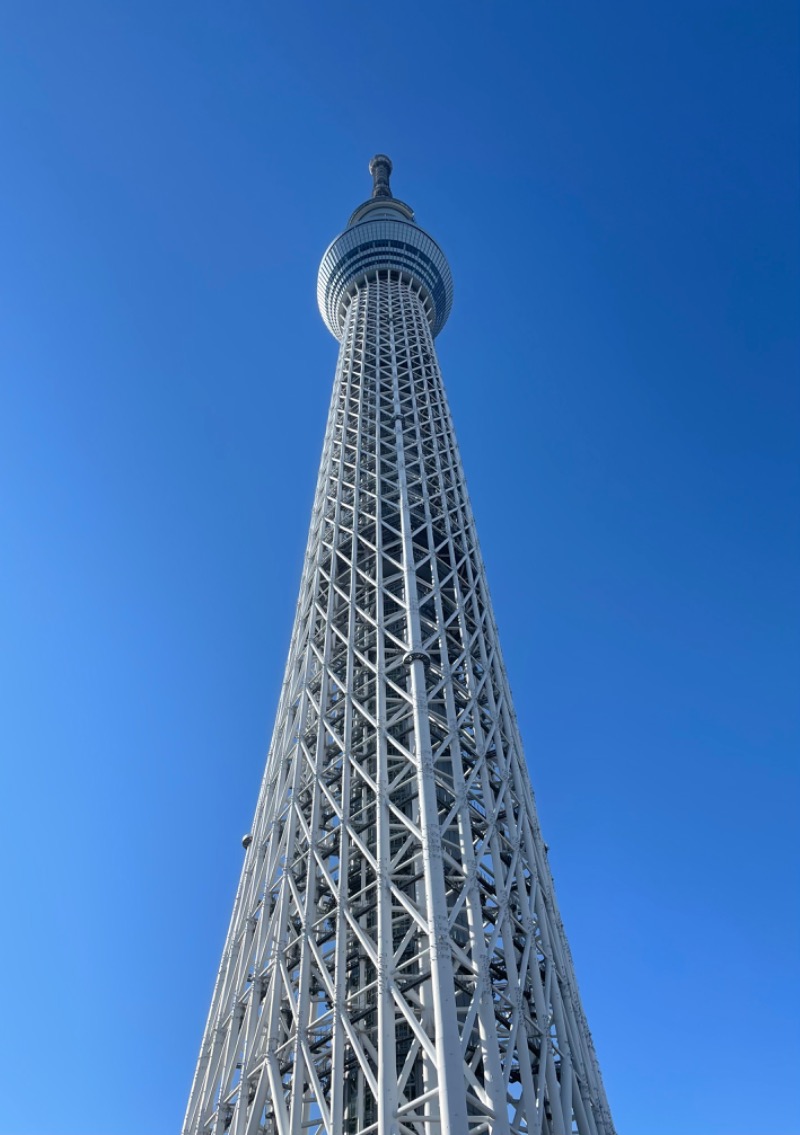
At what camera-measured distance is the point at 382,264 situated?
54.6 meters

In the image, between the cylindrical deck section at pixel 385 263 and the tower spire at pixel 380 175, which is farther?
the tower spire at pixel 380 175

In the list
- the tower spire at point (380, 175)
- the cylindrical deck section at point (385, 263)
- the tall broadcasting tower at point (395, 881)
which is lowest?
the tall broadcasting tower at point (395, 881)

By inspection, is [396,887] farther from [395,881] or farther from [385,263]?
[385,263]

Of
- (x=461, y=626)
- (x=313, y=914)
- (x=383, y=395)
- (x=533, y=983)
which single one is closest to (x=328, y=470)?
(x=383, y=395)

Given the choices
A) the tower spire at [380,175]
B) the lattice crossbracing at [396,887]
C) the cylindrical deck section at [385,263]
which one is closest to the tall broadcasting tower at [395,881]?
the lattice crossbracing at [396,887]

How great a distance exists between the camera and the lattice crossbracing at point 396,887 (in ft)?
59.2

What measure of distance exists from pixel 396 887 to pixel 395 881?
599mm

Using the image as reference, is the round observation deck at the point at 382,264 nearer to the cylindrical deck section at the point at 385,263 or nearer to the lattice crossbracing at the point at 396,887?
the cylindrical deck section at the point at 385,263

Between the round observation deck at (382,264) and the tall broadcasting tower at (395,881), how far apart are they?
22.0 meters

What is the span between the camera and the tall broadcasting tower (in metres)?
18.1

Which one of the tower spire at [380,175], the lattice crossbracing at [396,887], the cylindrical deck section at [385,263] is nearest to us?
the lattice crossbracing at [396,887]

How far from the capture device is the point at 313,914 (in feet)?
72.8

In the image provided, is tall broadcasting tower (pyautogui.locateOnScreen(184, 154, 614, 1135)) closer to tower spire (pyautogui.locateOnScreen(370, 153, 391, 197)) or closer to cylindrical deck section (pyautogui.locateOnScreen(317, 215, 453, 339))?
cylindrical deck section (pyautogui.locateOnScreen(317, 215, 453, 339))

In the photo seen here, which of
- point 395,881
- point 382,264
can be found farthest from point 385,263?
→ point 395,881
